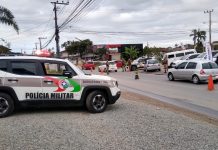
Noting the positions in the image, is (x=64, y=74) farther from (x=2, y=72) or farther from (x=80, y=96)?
(x=2, y=72)

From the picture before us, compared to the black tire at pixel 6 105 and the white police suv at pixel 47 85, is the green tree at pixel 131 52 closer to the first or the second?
the white police suv at pixel 47 85

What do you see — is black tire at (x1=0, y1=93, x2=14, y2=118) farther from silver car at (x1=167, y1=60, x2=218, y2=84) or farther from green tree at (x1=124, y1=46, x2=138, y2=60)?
green tree at (x1=124, y1=46, x2=138, y2=60)

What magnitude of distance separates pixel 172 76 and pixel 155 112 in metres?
15.6

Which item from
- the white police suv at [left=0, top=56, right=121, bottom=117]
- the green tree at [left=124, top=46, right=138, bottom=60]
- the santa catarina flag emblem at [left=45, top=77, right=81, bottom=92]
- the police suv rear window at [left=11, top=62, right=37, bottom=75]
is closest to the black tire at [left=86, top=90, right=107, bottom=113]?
the white police suv at [left=0, top=56, right=121, bottom=117]

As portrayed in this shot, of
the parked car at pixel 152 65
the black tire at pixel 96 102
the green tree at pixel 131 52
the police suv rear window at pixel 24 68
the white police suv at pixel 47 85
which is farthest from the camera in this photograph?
the green tree at pixel 131 52

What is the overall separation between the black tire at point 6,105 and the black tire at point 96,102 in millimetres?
2132

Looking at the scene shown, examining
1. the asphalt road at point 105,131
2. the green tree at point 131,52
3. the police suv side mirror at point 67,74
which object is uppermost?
the green tree at point 131,52

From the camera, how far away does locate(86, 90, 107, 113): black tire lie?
9977 millimetres

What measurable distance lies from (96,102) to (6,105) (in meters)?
2.51

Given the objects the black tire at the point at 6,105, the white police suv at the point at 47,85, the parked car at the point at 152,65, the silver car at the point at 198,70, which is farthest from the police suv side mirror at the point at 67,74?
the parked car at the point at 152,65

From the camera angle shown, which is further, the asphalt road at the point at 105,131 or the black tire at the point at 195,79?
the black tire at the point at 195,79

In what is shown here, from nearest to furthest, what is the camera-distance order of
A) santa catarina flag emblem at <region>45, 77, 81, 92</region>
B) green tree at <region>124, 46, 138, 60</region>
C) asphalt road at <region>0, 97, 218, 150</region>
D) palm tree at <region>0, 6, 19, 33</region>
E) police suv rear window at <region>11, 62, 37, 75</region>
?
asphalt road at <region>0, 97, 218, 150</region> → police suv rear window at <region>11, 62, 37, 75</region> → santa catarina flag emblem at <region>45, 77, 81, 92</region> → palm tree at <region>0, 6, 19, 33</region> → green tree at <region>124, 46, 138, 60</region>

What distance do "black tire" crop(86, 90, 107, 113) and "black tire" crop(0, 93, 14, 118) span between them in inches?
83.9

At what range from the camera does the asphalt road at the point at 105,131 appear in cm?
645
